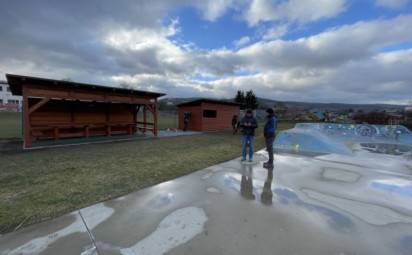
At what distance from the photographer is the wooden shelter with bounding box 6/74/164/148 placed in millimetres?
7100

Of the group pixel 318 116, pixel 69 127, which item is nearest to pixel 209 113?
pixel 69 127

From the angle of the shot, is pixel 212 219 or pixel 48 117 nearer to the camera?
pixel 212 219

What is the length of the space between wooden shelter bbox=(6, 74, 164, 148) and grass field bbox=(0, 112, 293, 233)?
7.98ft

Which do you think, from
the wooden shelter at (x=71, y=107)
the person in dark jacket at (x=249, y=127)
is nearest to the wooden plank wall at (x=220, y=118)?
the wooden shelter at (x=71, y=107)

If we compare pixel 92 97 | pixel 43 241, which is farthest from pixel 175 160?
pixel 92 97

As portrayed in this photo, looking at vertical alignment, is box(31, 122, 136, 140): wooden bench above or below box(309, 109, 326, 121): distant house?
below

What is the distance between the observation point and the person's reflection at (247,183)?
317 cm

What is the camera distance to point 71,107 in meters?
10.1

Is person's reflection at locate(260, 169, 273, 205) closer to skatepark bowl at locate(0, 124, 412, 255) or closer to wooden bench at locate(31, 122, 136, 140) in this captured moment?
skatepark bowl at locate(0, 124, 412, 255)

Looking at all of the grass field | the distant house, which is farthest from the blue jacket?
the distant house

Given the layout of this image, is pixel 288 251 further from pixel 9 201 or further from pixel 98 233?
pixel 9 201

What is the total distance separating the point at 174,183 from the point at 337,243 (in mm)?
2676

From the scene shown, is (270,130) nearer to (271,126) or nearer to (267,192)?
(271,126)

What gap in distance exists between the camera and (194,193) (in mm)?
3217
